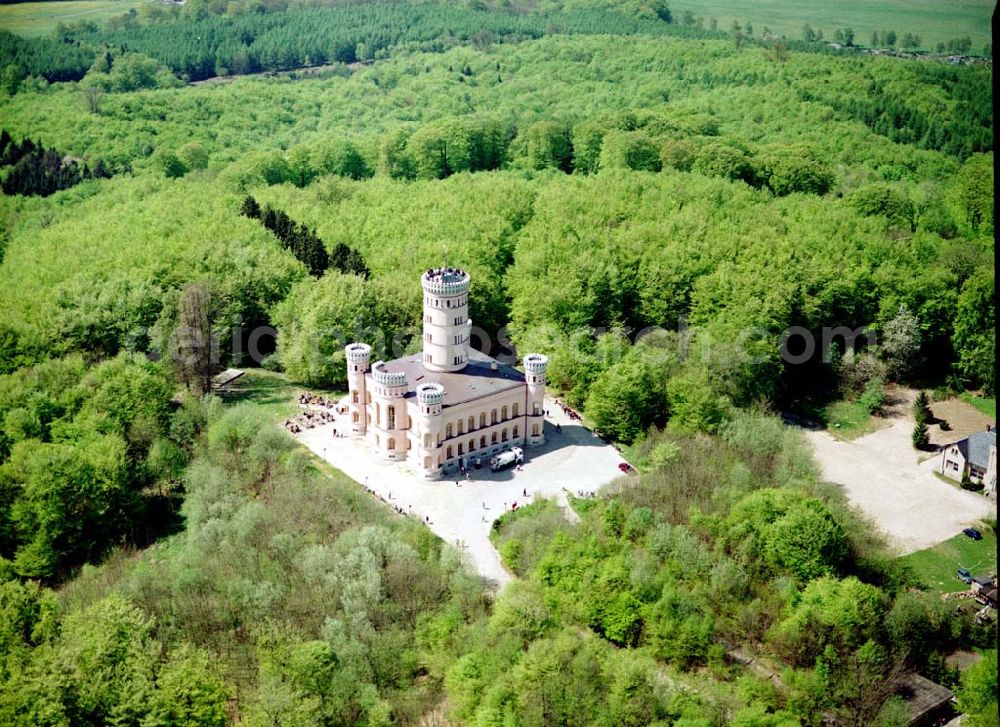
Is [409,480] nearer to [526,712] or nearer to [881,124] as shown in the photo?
[526,712]

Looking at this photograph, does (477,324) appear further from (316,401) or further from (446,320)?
(446,320)

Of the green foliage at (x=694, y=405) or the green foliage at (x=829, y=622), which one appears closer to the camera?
the green foliage at (x=829, y=622)

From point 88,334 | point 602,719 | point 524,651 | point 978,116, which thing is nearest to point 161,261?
point 88,334

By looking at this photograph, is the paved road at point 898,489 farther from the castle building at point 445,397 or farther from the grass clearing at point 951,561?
the castle building at point 445,397

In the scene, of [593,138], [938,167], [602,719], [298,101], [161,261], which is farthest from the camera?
[298,101]

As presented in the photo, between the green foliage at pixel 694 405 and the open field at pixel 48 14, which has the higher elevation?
the open field at pixel 48 14

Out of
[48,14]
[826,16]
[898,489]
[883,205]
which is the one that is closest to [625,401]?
[898,489]

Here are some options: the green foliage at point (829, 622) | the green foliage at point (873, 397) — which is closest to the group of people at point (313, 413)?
the green foliage at point (829, 622)
